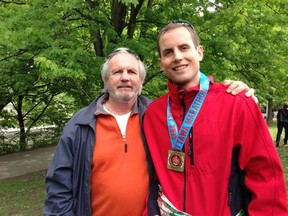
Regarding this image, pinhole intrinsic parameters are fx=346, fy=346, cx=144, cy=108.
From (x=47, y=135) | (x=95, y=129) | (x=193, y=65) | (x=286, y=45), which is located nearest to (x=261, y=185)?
(x=193, y=65)

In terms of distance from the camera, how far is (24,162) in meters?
11.5

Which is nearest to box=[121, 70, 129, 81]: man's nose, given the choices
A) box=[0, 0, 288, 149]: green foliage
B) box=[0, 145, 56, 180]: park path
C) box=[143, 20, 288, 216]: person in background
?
box=[143, 20, 288, 216]: person in background

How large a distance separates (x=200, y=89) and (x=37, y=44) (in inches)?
165

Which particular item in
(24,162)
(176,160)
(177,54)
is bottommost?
(24,162)

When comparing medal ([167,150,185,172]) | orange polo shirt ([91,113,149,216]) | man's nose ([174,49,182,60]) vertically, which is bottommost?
orange polo shirt ([91,113,149,216])

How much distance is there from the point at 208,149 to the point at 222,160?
0.31ft

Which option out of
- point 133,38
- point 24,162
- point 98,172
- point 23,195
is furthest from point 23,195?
point 98,172

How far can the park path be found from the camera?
1007 centimetres

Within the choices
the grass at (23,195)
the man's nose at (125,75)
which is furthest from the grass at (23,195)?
the man's nose at (125,75)

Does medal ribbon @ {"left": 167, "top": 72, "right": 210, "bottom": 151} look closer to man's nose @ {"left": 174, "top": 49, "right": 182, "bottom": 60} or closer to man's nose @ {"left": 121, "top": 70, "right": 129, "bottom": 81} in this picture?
man's nose @ {"left": 174, "top": 49, "right": 182, "bottom": 60}

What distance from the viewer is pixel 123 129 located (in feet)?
8.19

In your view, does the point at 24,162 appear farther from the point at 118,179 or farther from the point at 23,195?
the point at 118,179

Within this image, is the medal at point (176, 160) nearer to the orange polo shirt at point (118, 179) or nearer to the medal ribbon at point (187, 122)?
the medal ribbon at point (187, 122)

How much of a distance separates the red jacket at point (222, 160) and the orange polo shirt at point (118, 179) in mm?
339
